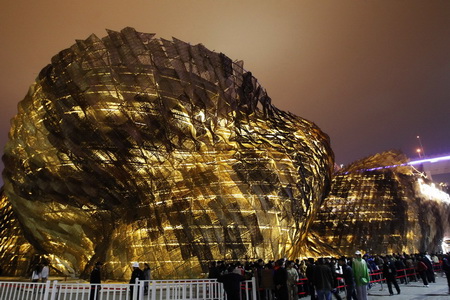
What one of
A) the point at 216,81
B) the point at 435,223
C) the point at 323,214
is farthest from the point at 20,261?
the point at 435,223

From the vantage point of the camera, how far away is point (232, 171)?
51.0ft

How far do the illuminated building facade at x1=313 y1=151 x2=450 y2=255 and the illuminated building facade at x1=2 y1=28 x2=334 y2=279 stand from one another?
11.5 meters

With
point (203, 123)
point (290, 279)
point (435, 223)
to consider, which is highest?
point (203, 123)

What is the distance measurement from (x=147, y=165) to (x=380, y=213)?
20.1m

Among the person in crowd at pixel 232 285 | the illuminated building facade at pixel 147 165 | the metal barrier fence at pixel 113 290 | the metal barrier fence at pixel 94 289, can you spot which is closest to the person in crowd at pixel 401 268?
the illuminated building facade at pixel 147 165

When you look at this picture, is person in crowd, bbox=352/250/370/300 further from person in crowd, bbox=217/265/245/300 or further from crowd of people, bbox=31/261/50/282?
crowd of people, bbox=31/261/50/282

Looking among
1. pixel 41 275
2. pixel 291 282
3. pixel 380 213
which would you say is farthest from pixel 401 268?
pixel 41 275

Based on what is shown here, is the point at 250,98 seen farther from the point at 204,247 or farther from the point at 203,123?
the point at 204,247

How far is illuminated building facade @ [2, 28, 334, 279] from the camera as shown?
14.8m

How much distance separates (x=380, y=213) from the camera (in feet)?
89.2

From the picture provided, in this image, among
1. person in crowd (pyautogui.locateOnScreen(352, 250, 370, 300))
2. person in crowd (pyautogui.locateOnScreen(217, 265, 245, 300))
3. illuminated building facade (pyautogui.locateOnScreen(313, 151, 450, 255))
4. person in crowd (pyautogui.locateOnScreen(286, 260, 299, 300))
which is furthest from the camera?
illuminated building facade (pyautogui.locateOnScreen(313, 151, 450, 255))

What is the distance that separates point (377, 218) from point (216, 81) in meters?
18.2

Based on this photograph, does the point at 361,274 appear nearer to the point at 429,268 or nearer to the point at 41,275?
the point at 429,268

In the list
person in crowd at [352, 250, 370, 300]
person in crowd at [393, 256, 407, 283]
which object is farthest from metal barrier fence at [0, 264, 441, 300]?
person in crowd at [393, 256, 407, 283]
